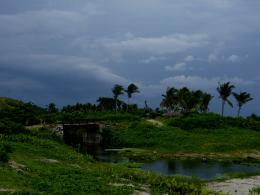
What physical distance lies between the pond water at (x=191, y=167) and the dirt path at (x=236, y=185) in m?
6.24

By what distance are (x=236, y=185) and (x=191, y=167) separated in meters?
16.1

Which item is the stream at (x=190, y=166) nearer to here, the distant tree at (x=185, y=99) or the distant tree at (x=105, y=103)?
the distant tree at (x=185, y=99)

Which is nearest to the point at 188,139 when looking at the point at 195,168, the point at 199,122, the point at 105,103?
the point at 199,122

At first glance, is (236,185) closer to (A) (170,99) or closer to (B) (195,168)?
(B) (195,168)

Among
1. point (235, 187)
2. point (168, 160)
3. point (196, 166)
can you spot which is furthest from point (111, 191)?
point (168, 160)

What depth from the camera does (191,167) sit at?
51.2 meters

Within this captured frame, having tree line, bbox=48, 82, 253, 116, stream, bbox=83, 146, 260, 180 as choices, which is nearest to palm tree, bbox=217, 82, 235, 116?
tree line, bbox=48, 82, 253, 116

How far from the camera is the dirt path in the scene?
1255 inches

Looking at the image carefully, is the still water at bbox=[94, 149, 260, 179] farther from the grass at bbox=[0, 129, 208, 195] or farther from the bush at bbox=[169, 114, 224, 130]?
the bush at bbox=[169, 114, 224, 130]

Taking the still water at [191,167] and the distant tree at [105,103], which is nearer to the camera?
the still water at [191,167]

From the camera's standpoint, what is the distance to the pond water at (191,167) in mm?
46594

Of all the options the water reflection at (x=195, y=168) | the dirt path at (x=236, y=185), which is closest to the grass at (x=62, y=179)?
the dirt path at (x=236, y=185)

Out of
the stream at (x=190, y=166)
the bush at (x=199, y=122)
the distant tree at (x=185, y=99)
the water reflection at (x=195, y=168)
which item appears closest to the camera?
the water reflection at (x=195, y=168)

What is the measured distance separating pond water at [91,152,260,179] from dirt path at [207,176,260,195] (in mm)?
6235
